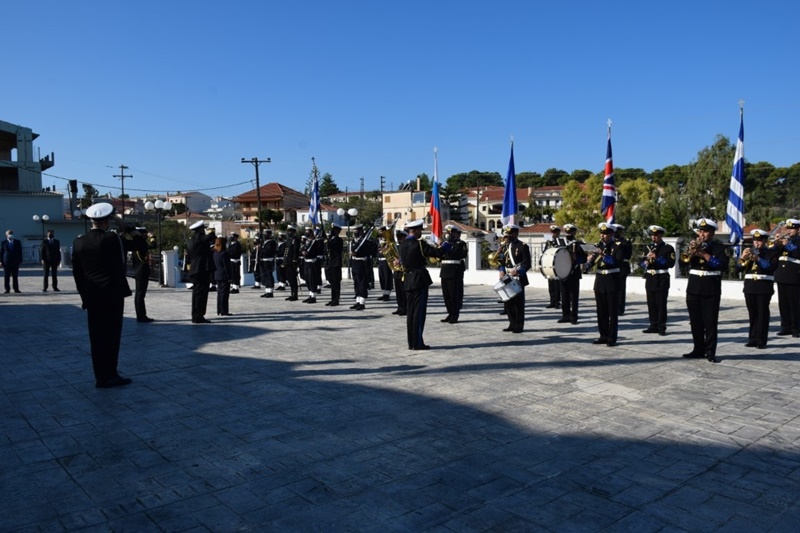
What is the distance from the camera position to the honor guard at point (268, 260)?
17.6 m

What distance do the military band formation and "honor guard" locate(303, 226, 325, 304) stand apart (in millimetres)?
32

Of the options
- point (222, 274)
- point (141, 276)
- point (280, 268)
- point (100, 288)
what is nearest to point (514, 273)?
point (222, 274)

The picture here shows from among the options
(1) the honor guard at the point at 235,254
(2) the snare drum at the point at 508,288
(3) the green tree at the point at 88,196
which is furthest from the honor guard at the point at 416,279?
(3) the green tree at the point at 88,196

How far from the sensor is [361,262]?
48.0 ft

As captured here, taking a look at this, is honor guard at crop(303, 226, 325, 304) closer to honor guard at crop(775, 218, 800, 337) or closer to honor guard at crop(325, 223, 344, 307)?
honor guard at crop(325, 223, 344, 307)

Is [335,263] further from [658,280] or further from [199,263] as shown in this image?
[658,280]

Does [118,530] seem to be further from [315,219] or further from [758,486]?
[315,219]

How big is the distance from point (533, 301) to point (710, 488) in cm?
1166

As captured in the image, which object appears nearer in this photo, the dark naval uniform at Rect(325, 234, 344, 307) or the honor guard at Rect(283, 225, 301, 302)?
the dark naval uniform at Rect(325, 234, 344, 307)

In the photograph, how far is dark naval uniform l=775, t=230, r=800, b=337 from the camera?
9.98 metres

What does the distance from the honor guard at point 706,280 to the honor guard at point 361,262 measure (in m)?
7.62

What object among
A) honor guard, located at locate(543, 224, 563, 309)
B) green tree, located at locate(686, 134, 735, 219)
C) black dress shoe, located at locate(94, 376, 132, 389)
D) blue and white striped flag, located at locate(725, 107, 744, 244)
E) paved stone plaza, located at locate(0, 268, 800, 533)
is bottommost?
paved stone plaza, located at locate(0, 268, 800, 533)

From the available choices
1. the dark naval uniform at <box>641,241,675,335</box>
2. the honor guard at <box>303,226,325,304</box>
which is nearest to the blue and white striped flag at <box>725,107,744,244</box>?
the dark naval uniform at <box>641,241,675,335</box>

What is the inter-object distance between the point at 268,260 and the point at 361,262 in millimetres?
4276
